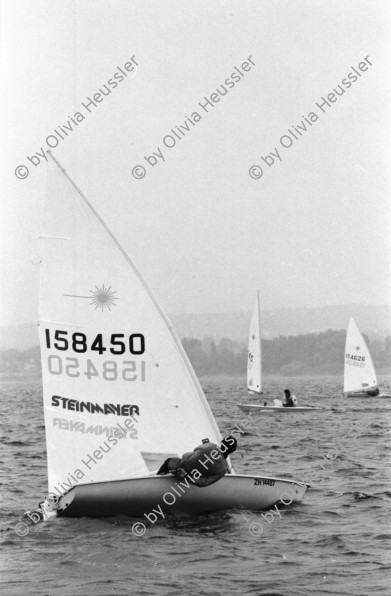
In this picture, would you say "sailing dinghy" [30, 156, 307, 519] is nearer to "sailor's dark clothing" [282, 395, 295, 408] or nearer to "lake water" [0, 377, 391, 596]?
"lake water" [0, 377, 391, 596]

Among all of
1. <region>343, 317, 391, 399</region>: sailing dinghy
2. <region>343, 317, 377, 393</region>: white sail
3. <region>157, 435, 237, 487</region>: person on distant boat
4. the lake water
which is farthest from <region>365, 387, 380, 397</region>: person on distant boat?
<region>157, 435, 237, 487</region>: person on distant boat

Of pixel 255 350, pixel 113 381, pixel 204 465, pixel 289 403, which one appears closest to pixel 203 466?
pixel 204 465

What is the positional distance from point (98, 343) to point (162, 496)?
2382mm

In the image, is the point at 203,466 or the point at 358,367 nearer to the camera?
the point at 203,466

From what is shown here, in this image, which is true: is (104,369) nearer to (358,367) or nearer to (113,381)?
(113,381)

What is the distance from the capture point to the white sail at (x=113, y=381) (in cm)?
1168

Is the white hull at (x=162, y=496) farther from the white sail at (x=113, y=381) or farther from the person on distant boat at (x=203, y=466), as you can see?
the white sail at (x=113, y=381)

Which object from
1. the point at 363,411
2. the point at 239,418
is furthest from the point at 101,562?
the point at 363,411

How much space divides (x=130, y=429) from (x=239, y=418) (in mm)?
20905

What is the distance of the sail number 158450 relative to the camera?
38.4 feet

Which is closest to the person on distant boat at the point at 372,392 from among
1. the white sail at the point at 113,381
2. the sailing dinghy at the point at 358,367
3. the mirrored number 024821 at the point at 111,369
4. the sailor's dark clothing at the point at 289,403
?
the sailing dinghy at the point at 358,367

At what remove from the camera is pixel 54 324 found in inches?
461

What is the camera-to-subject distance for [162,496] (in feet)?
35.9

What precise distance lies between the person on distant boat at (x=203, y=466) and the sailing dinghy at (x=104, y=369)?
903 millimetres
